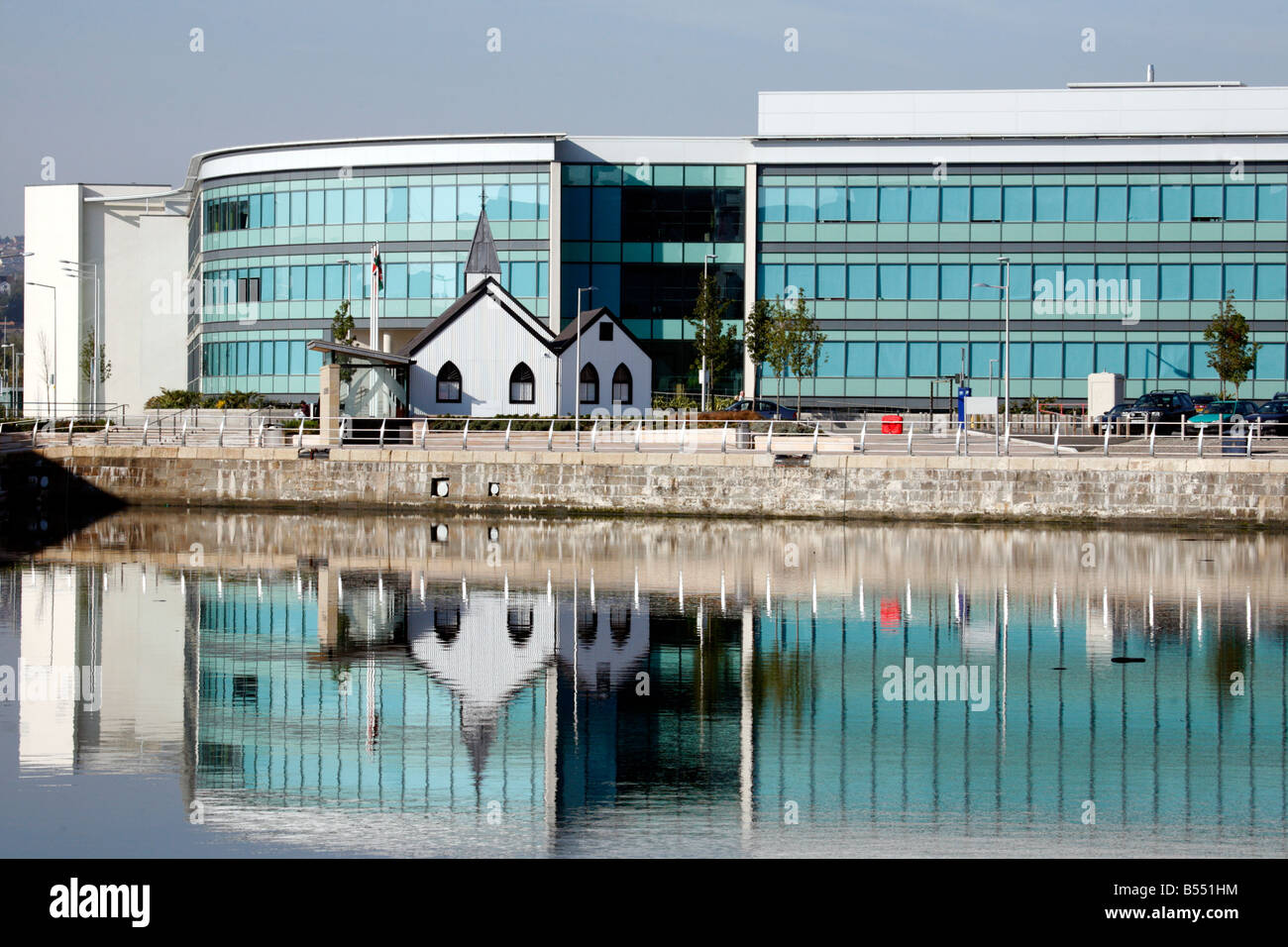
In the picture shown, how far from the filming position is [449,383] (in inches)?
2445

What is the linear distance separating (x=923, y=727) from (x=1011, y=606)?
10.3m

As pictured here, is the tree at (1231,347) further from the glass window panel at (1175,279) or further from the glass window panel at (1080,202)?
the glass window panel at (1080,202)

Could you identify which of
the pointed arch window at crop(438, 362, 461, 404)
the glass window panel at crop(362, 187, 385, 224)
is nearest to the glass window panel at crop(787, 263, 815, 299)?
the glass window panel at crop(362, 187, 385, 224)

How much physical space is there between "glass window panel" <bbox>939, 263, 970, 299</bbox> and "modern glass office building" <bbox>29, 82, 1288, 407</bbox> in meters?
0.11

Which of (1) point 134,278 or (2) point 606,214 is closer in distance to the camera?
(2) point 606,214

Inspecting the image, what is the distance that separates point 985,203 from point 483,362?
1274 inches

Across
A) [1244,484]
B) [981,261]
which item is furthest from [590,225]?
[1244,484]

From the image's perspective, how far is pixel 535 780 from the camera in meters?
15.8

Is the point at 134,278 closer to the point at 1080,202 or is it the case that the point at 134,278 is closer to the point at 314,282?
the point at 314,282

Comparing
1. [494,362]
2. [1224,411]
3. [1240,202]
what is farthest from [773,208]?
[1224,411]

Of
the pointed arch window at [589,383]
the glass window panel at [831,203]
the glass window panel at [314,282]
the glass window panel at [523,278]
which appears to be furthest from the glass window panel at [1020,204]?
the glass window panel at [314,282]

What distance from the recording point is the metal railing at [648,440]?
4759 cm

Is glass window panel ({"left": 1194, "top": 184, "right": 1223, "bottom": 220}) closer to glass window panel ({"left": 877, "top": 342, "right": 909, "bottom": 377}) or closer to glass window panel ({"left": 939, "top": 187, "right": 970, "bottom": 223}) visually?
glass window panel ({"left": 939, "top": 187, "right": 970, "bottom": 223})
